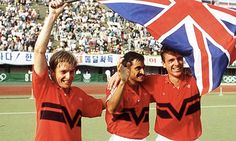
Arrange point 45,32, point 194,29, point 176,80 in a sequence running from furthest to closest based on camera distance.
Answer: point 194,29 < point 176,80 < point 45,32

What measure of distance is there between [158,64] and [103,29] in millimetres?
5479

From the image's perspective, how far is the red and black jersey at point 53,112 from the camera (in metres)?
4.01

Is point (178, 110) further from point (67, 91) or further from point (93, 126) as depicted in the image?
point (93, 126)

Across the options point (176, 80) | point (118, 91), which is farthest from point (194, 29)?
point (118, 91)

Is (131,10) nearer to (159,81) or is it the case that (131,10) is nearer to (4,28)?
(159,81)

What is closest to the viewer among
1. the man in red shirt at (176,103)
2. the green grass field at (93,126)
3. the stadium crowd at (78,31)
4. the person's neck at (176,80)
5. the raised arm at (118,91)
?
the raised arm at (118,91)

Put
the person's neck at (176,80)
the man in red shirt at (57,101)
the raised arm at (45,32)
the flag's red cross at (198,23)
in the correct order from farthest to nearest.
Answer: the flag's red cross at (198,23)
the person's neck at (176,80)
the man in red shirt at (57,101)
the raised arm at (45,32)

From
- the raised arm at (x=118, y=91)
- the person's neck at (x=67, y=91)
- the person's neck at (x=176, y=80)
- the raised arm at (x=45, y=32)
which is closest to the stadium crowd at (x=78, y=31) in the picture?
the person's neck at (x=176, y=80)

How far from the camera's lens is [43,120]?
4.04 meters

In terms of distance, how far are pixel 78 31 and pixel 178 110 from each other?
3161cm

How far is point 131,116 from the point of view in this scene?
15.9 ft

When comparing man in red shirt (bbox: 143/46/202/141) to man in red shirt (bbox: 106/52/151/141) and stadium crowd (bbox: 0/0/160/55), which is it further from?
stadium crowd (bbox: 0/0/160/55)

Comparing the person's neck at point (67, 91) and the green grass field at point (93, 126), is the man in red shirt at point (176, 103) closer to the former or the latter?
the person's neck at point (67, 91)

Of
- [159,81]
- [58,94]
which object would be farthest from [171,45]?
[58,94]
